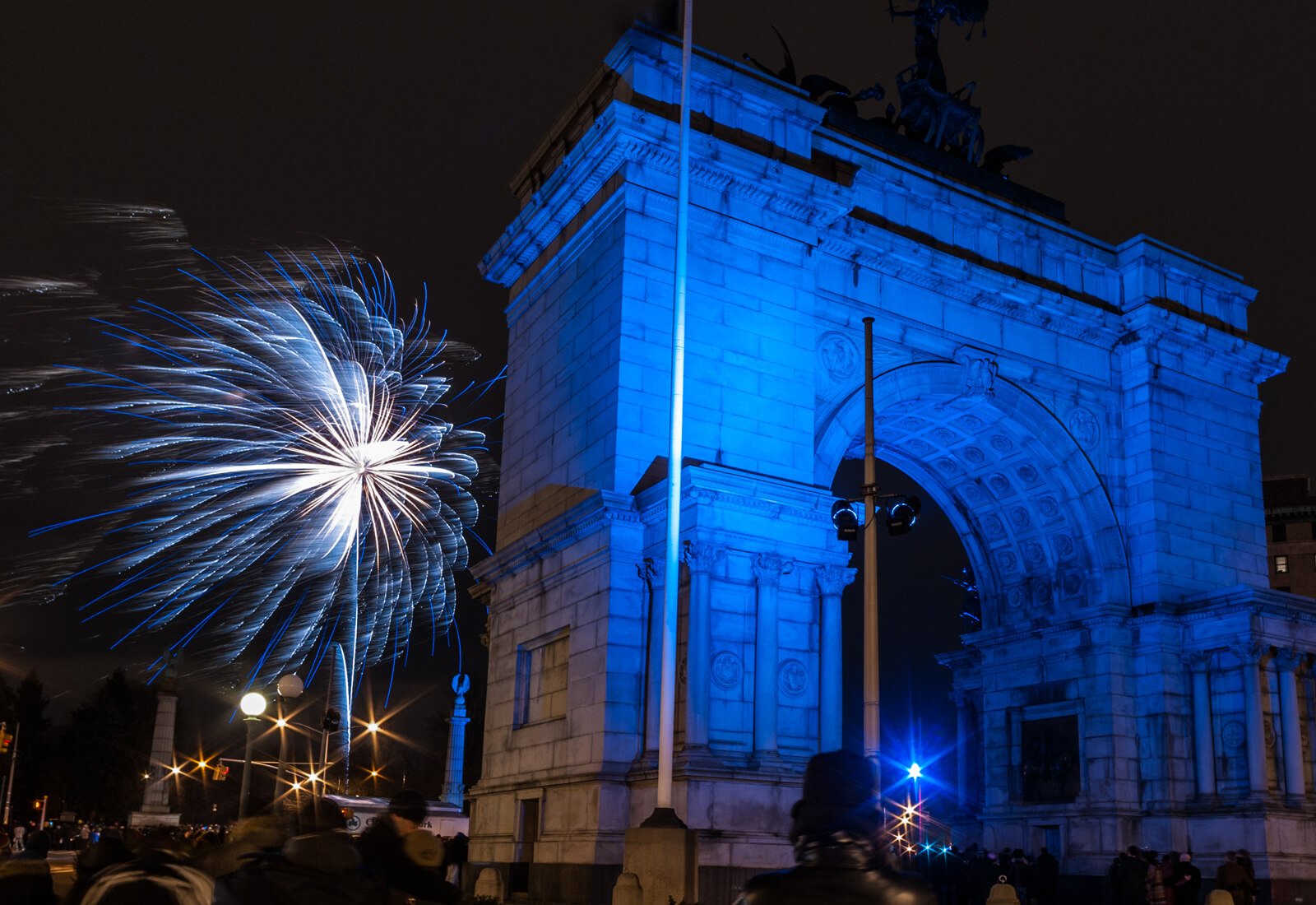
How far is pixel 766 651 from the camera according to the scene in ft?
79.6

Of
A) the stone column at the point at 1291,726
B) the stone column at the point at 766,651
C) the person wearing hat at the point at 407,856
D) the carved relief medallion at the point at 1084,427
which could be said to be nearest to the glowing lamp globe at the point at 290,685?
the stone column at the point at 766,651

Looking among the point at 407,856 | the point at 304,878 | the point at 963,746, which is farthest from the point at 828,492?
the point at 304,878

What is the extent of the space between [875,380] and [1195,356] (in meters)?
11.3

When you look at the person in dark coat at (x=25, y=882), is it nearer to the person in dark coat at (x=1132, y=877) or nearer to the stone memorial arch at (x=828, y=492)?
the stone memorial arch at (x=828, y=492)

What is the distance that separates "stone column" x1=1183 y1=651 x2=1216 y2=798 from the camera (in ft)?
97.5

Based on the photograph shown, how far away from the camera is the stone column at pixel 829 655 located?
24.9 m

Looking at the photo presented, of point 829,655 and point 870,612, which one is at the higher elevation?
point 870,612

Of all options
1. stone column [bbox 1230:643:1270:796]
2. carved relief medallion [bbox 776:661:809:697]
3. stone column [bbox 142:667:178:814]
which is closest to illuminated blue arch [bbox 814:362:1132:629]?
stone column [bbox 1230:643:1270:796]

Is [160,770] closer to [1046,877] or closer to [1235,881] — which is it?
[1046,877]

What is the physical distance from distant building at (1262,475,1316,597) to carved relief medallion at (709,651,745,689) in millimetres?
79488

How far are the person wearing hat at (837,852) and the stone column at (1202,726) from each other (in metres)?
28.9

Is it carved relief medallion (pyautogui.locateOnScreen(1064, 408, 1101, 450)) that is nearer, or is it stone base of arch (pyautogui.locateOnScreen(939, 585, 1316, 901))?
stone base of arch (pyautogui.locateOnScreen(939, 585, 1316, 901))

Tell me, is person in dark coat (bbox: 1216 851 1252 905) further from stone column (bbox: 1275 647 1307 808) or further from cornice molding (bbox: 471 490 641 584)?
cornice molding (bbox: 471 490 641 584)

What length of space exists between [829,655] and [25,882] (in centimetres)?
1928
